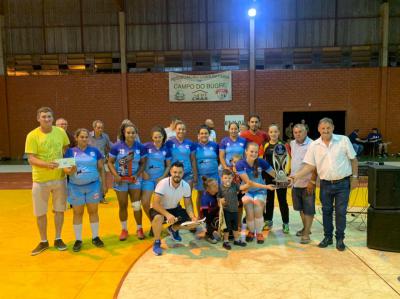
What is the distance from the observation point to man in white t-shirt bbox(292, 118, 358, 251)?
14.9 ft

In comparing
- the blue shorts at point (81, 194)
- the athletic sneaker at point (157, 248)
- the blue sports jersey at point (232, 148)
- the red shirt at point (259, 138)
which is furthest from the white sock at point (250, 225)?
the blue shorts at point (81, 194)

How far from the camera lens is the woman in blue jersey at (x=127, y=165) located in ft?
16.5

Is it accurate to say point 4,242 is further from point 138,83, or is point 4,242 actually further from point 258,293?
point 138,83

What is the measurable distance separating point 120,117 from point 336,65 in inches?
419

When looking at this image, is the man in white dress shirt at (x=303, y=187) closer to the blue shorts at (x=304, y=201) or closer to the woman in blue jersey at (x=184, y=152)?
the blue shorts at (x=304, y=201)

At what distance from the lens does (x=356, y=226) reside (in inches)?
229

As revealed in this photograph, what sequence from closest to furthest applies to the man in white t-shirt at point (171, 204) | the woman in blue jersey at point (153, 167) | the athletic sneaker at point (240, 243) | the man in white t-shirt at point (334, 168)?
the man in white t-shirt at point (334, 168)
the man in white t-shirt at point (171, 204)
the athletic sneaker at point (240, 243)
the woman in blue jersey at point (153, 167)

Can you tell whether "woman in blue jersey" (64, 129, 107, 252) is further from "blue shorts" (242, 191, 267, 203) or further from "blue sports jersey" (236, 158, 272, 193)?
"blue shorts" (242, 191, 267, 203)

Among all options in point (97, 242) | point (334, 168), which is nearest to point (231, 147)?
point (334, 168)

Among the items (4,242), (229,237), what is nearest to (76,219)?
(4,242)

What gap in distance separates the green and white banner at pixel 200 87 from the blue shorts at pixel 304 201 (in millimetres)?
11538

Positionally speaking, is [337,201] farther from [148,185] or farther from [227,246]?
[148,185]

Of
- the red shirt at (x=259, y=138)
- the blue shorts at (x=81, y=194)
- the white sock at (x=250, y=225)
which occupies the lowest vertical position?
the white sock at (x=250, y=225)

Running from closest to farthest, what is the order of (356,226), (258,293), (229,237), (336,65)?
1. (258,293)
2. (229,237)
3. (356,226)
4. (336,65)
